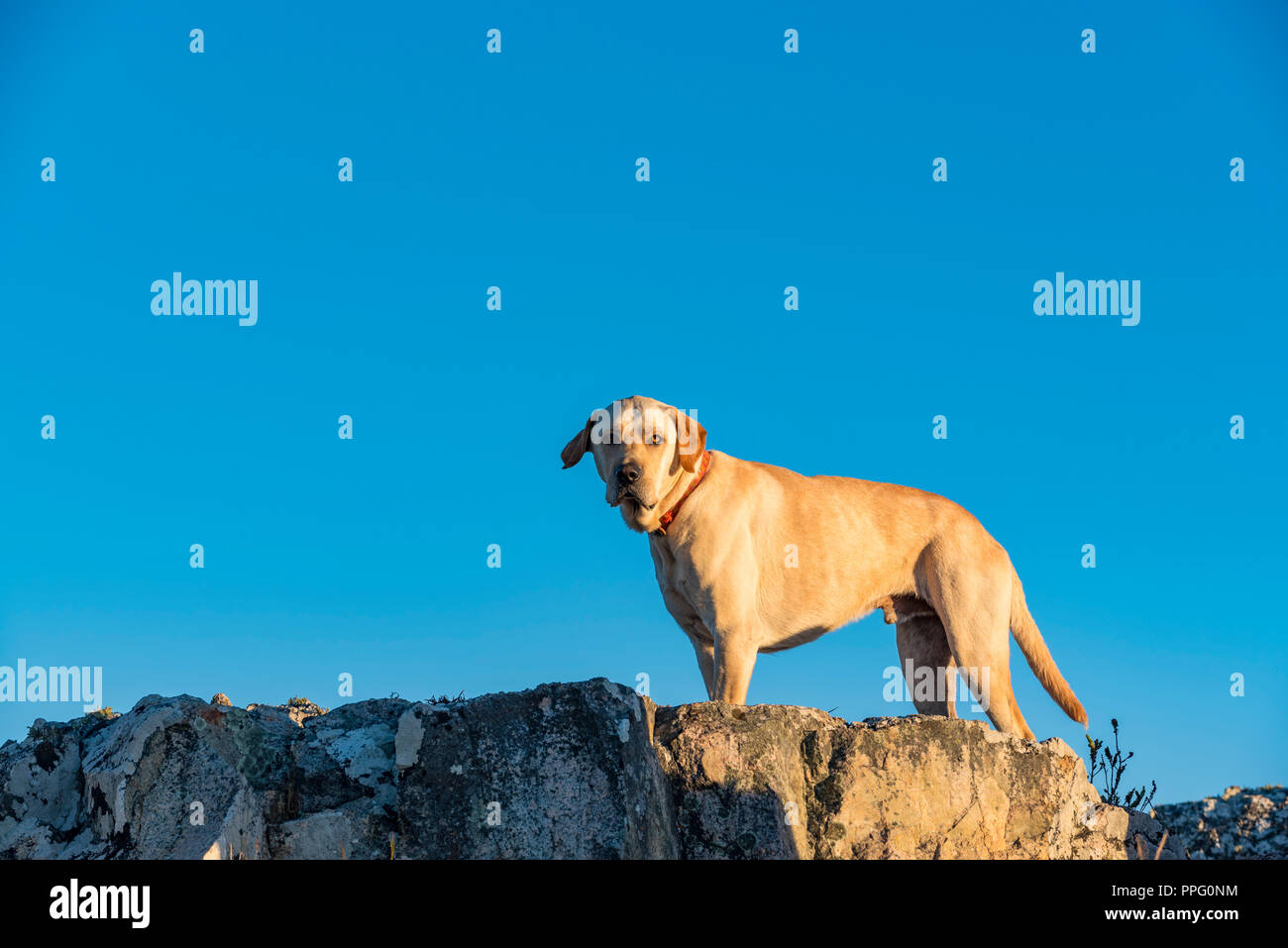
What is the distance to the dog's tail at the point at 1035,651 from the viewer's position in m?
10.3

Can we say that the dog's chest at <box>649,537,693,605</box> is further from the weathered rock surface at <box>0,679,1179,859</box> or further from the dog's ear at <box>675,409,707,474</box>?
the weathered rock surface at <box>0,679,1179,859</box>

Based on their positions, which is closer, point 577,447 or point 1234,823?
point 577,447

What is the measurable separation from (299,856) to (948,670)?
632 cm

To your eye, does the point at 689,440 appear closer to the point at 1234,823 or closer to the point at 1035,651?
the point at 1035,651

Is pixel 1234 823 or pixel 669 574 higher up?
pixel 669 574

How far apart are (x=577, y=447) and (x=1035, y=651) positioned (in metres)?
4.96

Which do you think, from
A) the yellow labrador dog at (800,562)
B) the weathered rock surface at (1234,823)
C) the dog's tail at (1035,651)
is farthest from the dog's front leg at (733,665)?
the weathered rock surface at (1234,823)

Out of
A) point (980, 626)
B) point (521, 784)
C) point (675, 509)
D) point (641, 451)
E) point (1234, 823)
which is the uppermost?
point (641, 451)

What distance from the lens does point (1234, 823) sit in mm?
16656

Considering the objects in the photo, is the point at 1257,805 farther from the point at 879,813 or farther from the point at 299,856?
the point at 299,856

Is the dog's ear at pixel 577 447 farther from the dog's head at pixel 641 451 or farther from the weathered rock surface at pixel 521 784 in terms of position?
the weathered rock surface at pixel 521 784

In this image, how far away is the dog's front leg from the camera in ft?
28.8

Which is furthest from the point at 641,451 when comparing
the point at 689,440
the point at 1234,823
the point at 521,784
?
the point at 1234,823
